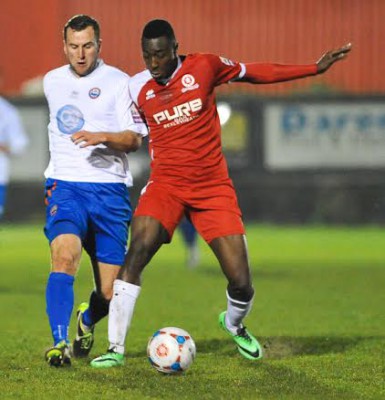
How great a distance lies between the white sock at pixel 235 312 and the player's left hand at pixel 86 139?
134cm

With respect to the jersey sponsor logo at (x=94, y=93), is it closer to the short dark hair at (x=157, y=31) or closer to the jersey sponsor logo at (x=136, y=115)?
the jersey sponsor logo at (x=136, y=115)

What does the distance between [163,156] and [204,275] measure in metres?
6.52

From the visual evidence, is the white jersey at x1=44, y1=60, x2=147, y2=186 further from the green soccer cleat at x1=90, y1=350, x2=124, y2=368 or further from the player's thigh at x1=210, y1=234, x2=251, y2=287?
the green soccer cleat at x1=90, y1=350, x2=124, y2=368

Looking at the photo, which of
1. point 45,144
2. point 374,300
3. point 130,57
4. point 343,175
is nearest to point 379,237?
point 343,175

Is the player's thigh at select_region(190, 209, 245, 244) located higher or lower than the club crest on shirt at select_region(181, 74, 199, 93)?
lower

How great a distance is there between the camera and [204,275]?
14336 millimetres

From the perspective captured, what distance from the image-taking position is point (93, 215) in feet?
26.5

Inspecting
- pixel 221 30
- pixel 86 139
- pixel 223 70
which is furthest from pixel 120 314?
pixel 221 30

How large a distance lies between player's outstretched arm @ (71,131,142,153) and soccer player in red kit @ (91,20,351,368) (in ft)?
0.45

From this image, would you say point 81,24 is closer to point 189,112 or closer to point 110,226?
point 189,112

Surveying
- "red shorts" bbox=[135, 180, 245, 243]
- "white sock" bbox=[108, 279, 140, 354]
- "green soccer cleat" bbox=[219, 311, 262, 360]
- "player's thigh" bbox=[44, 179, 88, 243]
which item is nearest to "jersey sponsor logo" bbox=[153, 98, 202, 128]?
"red shorts" bbox=[135, 180, 245, 243]

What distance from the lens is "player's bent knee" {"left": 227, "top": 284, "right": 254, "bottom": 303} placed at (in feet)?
26.2

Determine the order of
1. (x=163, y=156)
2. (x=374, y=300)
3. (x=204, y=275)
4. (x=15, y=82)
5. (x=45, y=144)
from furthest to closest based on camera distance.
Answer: (x=15, y=82) < (x=45, y=144) < (x=204, y=275) < (x=374, y=300) < (x=163, y=156)

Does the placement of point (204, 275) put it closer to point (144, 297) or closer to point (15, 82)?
point (144, 297)
